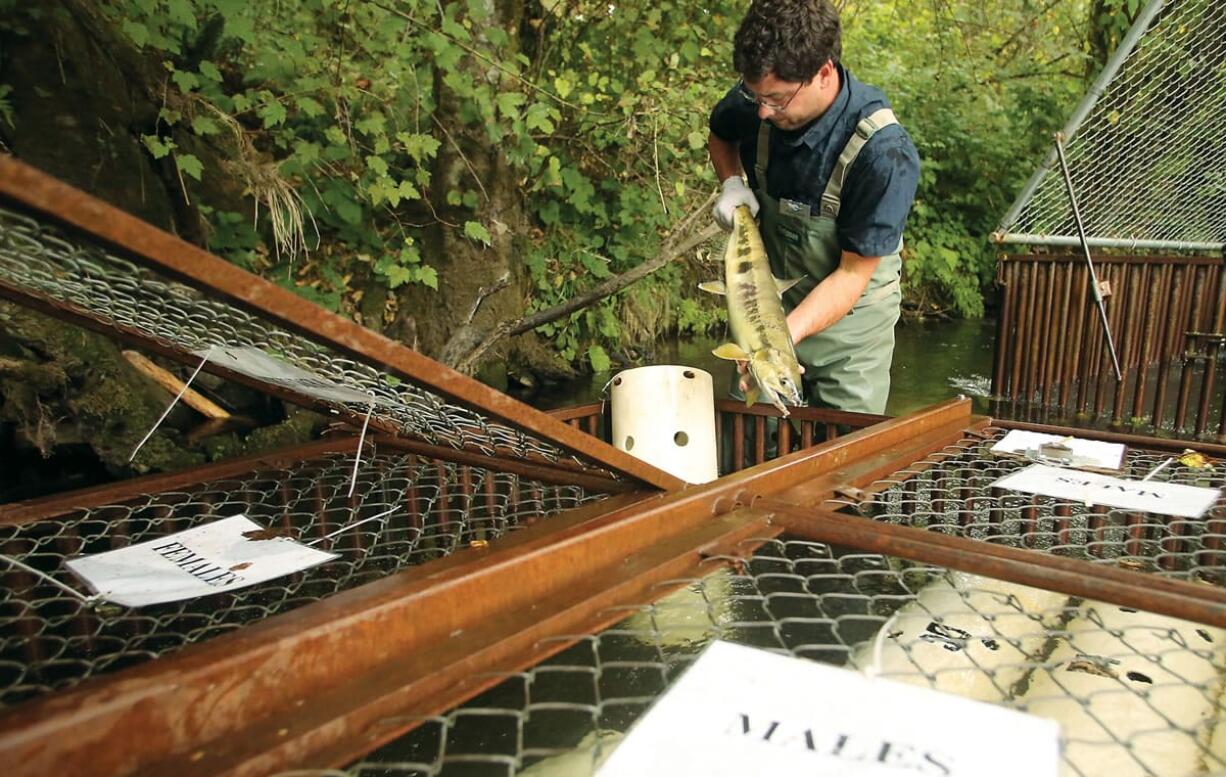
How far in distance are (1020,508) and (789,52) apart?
5.95ft

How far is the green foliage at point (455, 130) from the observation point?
5.73m

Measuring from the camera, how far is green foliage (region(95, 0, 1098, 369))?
5734 mm

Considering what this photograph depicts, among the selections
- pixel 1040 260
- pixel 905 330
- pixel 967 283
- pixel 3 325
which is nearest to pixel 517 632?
pixel 3 325

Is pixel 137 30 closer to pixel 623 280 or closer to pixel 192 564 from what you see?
pixel 623 280

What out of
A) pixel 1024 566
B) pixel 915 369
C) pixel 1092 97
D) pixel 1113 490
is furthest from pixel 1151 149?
pixel 1024 566

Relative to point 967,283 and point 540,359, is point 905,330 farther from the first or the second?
point 540,359

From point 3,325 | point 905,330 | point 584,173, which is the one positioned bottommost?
point 905,330

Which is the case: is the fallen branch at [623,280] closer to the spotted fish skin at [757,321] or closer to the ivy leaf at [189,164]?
the ivy leaf at [189,164]

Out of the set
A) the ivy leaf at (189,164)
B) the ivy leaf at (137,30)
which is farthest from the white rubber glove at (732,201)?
the ivy leaf at (189,164)

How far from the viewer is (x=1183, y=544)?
225 cm

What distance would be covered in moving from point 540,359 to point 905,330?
626 centimetres

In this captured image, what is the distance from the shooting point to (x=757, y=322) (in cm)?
296

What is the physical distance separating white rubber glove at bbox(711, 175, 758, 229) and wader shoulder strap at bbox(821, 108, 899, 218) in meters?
0.39

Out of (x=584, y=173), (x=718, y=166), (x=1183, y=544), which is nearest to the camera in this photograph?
(x=1183, y=544)
